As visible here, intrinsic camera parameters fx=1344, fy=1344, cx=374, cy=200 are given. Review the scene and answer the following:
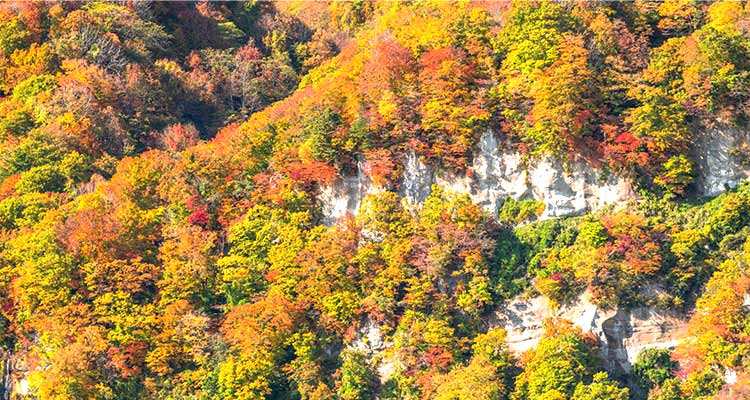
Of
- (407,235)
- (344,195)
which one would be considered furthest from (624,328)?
(344,195)

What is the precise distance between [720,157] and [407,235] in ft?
46.0

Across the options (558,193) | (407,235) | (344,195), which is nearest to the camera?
(558,193)

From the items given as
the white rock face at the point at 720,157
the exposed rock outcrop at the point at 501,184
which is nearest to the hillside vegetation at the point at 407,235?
the white rock face at the point at 720,157

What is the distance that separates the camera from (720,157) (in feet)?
189

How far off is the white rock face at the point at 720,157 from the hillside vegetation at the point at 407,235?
34cm

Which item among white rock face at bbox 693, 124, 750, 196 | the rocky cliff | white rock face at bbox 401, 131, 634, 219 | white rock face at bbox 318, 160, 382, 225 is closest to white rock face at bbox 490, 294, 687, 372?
the rocky cliff

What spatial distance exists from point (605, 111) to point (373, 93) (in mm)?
11220

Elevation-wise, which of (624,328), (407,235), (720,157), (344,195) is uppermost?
(720,157)

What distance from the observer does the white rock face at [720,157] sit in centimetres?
5728

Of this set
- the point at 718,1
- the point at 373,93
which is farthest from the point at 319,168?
the point at 718,1

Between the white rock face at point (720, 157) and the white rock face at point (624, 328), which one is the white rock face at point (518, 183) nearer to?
the white rock face at point (720, 157)

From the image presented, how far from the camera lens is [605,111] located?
59.8 meters

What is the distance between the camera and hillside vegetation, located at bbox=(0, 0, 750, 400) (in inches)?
2165

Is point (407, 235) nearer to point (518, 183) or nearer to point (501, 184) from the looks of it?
point (501, 184)
